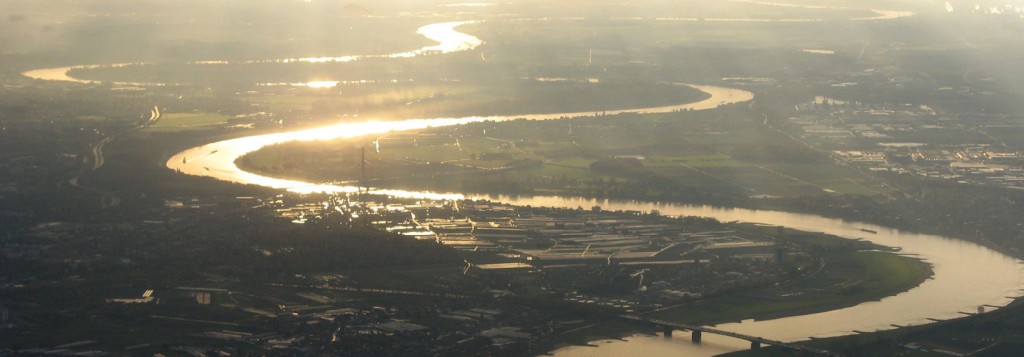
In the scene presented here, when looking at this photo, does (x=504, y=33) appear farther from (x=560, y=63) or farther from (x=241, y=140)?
(x=241, y=140)

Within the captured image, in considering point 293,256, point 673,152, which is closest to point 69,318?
point 293,256

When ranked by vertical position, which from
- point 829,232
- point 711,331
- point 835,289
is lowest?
point 711,331

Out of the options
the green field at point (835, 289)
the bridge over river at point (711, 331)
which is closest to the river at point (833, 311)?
the bridge over river at point (711, 331)

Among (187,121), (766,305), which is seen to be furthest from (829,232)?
(187,121)

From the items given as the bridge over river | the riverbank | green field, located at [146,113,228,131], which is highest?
green field, located at [146,113,228,131]

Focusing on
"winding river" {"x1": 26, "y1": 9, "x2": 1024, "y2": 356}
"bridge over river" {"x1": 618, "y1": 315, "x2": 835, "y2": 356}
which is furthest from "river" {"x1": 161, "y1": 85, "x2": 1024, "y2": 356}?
"bridge over river" {"x1": 618, "y1": 315, "x2": 835, "y2": 356}

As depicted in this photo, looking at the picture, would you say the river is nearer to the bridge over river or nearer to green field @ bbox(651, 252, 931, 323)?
the bridge over river

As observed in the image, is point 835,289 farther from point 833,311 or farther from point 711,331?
point 711,331
